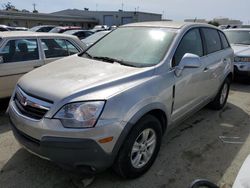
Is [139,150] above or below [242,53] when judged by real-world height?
below

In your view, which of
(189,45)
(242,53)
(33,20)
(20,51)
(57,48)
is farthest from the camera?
(33,20)

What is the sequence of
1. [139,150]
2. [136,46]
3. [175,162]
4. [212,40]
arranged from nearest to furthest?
[139,150] → [175,162] → [136,46] → [212,40]

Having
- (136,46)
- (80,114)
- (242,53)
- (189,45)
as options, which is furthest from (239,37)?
(80,114)

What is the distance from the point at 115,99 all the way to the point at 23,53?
3.26 metres

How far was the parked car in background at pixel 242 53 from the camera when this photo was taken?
7379mm

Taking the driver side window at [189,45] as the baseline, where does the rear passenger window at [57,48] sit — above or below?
below

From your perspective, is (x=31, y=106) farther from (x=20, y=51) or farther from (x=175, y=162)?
(x=20, y=51)

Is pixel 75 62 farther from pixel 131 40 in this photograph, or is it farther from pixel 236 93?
pixel 236 93

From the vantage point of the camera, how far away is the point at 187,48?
146 inches

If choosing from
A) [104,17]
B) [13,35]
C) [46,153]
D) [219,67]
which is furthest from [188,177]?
[104,17]

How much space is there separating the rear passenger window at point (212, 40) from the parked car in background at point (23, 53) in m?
2.93

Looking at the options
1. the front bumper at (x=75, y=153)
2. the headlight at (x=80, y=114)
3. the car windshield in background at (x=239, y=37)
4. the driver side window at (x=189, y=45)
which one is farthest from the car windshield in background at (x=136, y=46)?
the car windshield in background at (x=239, y=37)

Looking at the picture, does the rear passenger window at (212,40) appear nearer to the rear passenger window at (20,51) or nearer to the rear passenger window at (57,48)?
the rear passenger window at (57,48)

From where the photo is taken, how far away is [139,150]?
2.93m
